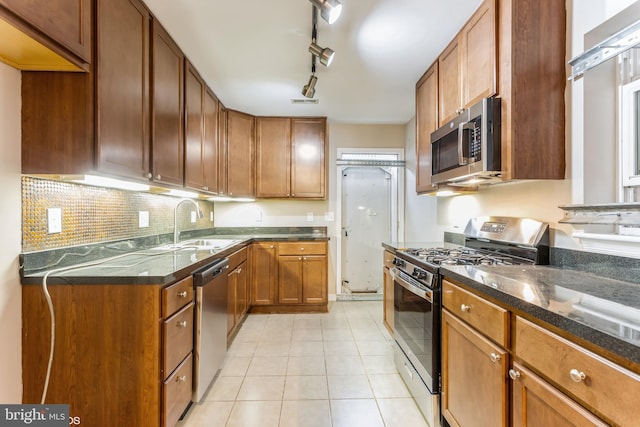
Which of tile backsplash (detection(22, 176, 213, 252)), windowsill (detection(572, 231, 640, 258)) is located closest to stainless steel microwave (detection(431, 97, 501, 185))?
windowsill (detection(572, 231, 640, 258))

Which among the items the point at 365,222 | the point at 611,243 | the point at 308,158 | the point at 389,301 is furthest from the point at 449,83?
the point at 365,222

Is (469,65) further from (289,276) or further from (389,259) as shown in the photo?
(289,276)

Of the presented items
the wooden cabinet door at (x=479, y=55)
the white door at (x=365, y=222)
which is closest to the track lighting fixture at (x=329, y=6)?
the wooden cabinet door at (x=479, y=55)

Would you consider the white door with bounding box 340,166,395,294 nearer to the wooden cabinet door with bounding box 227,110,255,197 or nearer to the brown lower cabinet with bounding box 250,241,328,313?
the brown lower cabinet with bounding box 250,241,328,313

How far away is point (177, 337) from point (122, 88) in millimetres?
1300

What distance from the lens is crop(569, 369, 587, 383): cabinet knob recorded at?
2.41 ft

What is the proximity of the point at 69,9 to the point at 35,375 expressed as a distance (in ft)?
5.09

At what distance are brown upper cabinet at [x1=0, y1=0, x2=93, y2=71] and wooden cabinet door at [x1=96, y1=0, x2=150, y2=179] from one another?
75mm

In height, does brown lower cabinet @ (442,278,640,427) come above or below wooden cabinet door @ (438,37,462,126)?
below

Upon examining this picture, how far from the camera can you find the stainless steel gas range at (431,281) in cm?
155

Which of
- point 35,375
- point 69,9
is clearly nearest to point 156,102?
point 69,9

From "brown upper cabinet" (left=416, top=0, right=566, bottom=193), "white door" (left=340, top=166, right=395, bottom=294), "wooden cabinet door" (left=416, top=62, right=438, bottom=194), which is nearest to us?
"brown upper cabinet" (left=416, top=0, right=566, bottom=193)

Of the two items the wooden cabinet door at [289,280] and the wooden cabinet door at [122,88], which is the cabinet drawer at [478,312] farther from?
the wooden cabinet door at [289,280]

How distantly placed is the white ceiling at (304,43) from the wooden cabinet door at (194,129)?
12 cm
